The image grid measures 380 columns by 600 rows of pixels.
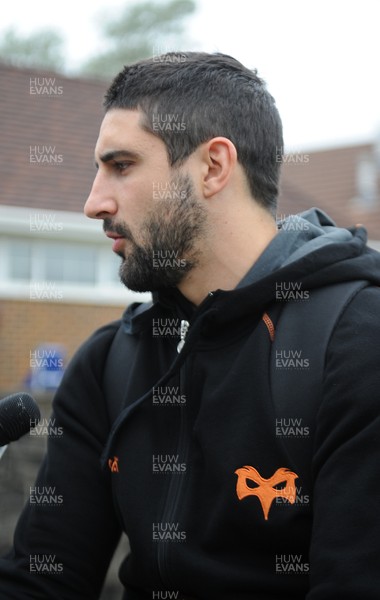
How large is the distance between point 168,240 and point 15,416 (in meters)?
0.74

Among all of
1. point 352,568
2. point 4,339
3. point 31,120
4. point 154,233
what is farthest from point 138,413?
point 31,120

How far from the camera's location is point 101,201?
2.93 metres

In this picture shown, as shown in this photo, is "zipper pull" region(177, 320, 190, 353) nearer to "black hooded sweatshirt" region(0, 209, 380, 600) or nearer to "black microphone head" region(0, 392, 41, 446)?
"black hooded sweatshirt" region(0, 209, 380, 600)

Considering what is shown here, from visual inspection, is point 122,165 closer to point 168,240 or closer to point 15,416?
point 168,240

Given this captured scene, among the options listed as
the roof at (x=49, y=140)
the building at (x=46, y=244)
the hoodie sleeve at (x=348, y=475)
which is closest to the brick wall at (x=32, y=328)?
the building at (x=46, y=244)

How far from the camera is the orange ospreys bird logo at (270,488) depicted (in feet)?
8.34

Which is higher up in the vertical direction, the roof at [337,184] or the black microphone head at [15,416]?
the roof at [337,184]

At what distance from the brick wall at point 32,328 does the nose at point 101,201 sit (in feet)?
37.4

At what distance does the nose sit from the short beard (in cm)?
4

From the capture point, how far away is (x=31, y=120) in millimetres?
16750

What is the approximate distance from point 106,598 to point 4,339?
1028 cm

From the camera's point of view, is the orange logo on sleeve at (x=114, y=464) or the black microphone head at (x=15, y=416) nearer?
the black microphone head at (x=15, y=416)

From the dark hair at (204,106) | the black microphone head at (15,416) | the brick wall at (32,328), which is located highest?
the dark hair at (204,106)

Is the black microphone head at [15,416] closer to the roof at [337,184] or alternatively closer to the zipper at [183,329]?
the zipper at [183,329]
